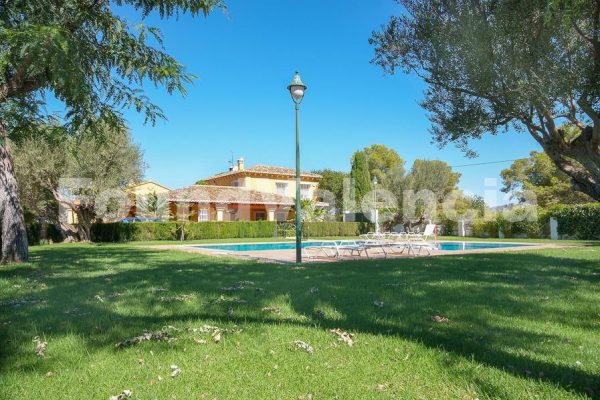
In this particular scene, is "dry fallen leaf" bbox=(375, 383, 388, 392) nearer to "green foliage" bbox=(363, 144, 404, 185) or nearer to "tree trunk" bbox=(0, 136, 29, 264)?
"tree trunk" bbox=(0, 136, 29, 264)

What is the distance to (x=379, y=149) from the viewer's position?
57625 mm

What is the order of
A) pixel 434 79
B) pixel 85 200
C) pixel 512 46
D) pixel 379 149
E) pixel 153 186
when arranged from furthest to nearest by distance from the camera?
pixel 379 149
pixel 153 186
pixel 85 200
pixel 434 79
pixel 512 46

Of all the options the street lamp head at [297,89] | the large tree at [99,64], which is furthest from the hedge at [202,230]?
the street lamp head at [297,89]

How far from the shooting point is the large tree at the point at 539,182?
37500 mm

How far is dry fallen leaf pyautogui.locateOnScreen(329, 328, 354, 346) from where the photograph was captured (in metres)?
4.06

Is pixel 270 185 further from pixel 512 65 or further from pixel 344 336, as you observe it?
pixel 344 336

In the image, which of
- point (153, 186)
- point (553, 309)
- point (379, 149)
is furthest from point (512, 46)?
point (379, 149)

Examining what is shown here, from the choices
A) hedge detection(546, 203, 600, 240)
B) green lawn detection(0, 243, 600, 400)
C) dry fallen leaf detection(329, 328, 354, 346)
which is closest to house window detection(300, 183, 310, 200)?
hedge detection(546, 203, 600, 240)

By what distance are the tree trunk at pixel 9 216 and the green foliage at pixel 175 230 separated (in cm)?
1574

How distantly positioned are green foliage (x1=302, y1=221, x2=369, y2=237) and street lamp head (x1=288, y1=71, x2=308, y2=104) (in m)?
22.2

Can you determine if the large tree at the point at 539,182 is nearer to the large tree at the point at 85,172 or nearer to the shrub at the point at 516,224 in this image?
the shrub at the point at 516,224

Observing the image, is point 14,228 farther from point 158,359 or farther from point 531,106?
point 531,106

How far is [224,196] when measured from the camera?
38938 millimetres

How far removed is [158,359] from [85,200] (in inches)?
966
